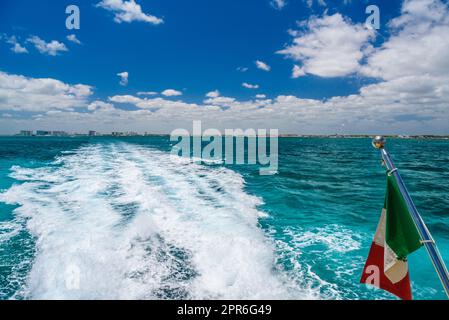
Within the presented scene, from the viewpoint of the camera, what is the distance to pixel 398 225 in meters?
3.62

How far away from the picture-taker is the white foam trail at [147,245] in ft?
21.2

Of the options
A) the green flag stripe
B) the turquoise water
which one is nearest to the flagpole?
the green flag stripe

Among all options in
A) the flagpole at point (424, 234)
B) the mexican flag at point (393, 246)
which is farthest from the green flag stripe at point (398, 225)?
the flagpole at point (424, 234)

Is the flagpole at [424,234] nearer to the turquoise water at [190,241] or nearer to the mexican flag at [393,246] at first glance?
the mexican flag at [393,246]

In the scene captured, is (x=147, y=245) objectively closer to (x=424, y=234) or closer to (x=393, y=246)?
(x=393, y=246)

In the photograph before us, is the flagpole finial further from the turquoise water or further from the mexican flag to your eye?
A: the turquoise water

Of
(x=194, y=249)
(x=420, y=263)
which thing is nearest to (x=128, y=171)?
→ (x=194, y=249)

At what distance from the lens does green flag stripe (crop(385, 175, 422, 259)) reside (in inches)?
136

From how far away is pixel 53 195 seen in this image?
50.7ft

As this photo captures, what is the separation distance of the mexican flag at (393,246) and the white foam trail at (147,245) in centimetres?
314
